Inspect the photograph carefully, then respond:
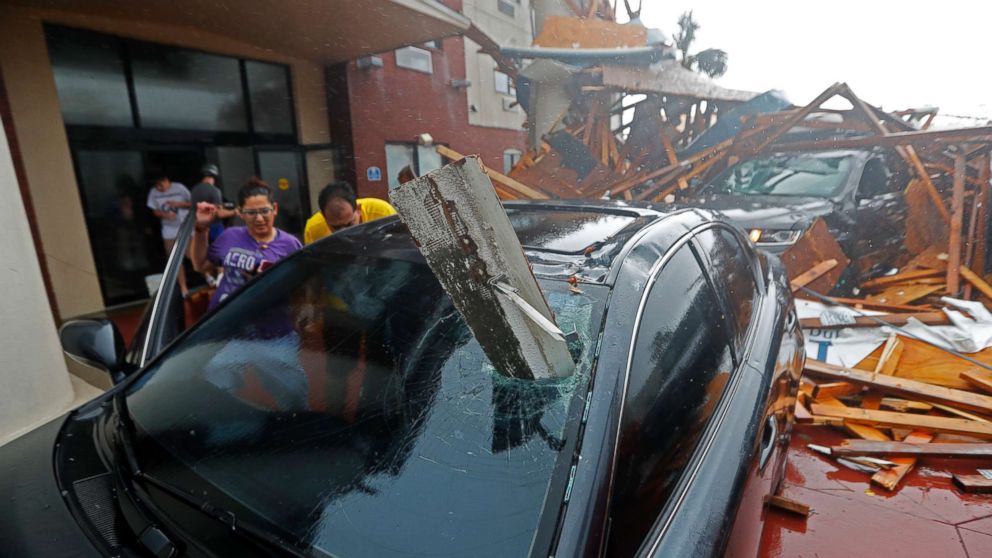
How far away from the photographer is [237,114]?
6898mm

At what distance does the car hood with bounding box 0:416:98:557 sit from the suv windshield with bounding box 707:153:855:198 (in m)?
6.66

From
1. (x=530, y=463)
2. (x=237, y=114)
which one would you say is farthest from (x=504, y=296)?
(x=237, y=114)

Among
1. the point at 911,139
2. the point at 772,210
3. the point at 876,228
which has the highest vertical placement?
the point at 911,139

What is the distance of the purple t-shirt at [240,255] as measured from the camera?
275 cm

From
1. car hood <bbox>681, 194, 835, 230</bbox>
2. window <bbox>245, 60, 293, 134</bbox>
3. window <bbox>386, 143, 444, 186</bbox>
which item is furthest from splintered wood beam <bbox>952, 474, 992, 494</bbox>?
window <bbox>245, 60, 293, 134</bbox>

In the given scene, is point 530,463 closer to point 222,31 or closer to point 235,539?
point 235,539

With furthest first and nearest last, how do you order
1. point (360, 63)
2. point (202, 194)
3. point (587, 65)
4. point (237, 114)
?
point (587, 65) → point (360, 63) → point (237, 114) → point (202, 194)

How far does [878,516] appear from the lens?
2.20 meters

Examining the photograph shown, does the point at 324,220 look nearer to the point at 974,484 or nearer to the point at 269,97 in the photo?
the point at 974,484

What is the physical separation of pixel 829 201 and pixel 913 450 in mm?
3757

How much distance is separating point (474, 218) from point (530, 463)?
497mm

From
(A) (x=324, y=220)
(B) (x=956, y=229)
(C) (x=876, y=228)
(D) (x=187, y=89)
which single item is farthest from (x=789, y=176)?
(D) (x=187, y=89)

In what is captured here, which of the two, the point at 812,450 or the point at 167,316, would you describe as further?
the point at 812,450

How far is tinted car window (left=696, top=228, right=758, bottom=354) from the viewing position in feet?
5.90
